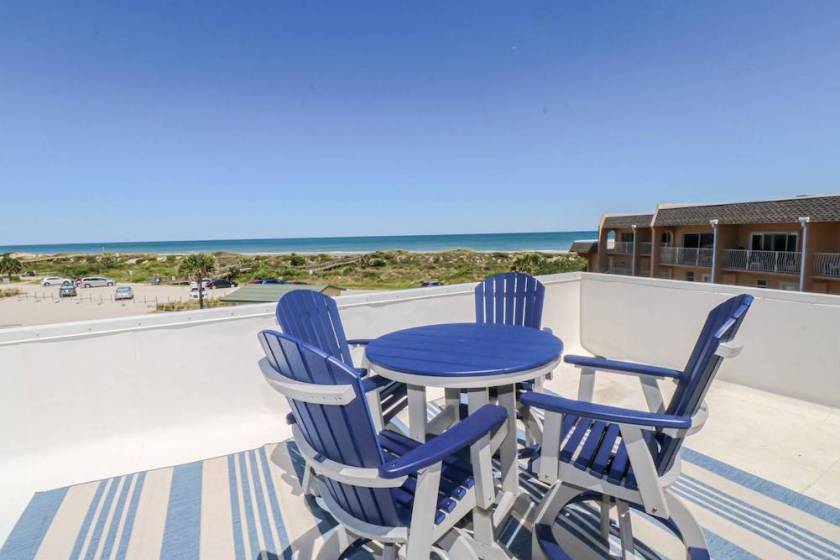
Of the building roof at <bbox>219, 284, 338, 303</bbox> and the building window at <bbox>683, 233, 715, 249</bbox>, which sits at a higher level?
the building window at <bbox>683, 233, 715, 249</bbox>

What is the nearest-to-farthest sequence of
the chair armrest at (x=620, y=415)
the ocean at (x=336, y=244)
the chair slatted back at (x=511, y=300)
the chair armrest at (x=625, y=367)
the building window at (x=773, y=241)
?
the chair armrest at (x=620, y=415)
the chair armrest at (x=625, y=367)
the chair slatted back at (x=511, y=300)
the building window at (x=773, y=241)
the ocean at (x=336, y=244)

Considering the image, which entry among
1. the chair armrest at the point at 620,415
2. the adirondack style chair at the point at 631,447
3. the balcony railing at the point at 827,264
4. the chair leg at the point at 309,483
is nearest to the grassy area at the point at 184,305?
the chair leg at the point at 309,483

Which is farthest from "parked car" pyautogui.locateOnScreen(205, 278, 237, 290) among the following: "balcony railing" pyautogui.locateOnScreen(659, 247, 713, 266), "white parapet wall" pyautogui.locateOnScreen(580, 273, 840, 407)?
"white parapet wall" pyautogui.locateOnScreen(580, 273, 840, 407)

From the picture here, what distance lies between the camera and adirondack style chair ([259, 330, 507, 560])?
2.96 feet

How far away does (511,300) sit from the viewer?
277 cm

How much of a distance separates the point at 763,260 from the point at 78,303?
33.6 meters

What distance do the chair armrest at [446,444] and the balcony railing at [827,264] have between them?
17374 millimetres

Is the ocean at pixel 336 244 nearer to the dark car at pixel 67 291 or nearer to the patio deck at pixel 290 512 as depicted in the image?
the dark car at pixel 67 291

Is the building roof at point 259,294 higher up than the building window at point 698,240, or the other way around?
the building window at point 698,240

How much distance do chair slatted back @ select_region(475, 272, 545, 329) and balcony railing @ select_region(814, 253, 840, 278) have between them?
15934 millimetres

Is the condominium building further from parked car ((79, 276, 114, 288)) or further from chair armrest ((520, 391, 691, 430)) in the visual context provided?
parked car ((79, 276, 114, 288))

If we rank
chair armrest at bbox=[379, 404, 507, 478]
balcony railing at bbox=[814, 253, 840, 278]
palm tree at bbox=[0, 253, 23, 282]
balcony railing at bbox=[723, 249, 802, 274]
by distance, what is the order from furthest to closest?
1. palm tree at bbox=[0, 253, 23, 282]
2. balcony railing at bbox=[723, 249, 802, 274]
3. balcony railing at bbox=[814, 253, 840, 278]
4. chair armrest at bbox=[379, 404, 507, 478]

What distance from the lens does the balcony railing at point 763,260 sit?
44.8 feet

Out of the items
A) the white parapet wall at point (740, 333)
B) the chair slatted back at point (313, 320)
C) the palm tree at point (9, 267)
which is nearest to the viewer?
the chair slatted back at point (313, 320)
